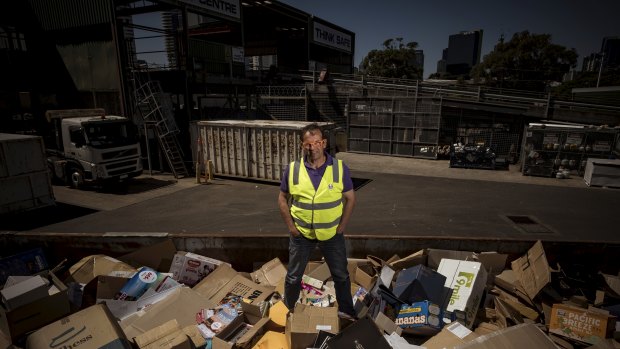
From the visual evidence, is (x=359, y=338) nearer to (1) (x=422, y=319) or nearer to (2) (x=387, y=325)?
(2) (x=387, y=325)

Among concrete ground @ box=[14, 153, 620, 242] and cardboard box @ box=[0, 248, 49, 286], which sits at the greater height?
cardboard box @ box=[0, 248, 49, 286]

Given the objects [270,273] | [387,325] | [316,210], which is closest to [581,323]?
[387,325]

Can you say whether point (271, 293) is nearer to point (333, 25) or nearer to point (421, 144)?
point (421, 144)

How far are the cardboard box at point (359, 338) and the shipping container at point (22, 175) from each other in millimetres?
9505

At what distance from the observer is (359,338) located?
251 cm

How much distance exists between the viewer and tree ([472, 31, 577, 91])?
30938 mm

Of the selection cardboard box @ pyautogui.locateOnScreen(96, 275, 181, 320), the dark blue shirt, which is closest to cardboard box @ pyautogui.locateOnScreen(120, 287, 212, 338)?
cardboard box @ pyautogui.locateOnScreen(96, 275, 181, 320)

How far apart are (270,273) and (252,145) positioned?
→ 807 centimetres

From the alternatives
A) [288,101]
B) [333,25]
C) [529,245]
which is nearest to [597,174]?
[529,245]

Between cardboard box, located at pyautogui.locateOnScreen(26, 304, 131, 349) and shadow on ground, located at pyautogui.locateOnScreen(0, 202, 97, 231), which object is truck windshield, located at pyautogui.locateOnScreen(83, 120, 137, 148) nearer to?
shadow on ground, located at pyautogui.locateOnScreen(0, 202, 97, 231)

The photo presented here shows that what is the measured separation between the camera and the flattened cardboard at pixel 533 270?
345cm

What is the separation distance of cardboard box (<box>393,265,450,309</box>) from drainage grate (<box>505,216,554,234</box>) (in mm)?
5578

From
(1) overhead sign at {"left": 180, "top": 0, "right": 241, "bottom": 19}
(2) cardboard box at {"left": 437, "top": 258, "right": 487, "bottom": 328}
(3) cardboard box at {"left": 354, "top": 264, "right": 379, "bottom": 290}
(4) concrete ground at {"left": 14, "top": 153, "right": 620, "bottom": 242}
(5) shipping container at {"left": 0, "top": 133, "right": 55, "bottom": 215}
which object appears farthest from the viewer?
(1) overhead sign at {"left": 180, "top": 0, "right": 241, "bottom": 19}

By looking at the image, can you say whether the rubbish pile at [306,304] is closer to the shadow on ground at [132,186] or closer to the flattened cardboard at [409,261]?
the flattened cardboard at [409,261]
